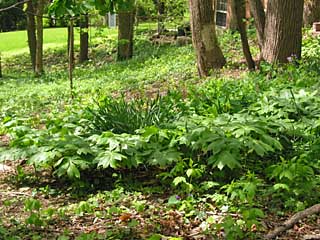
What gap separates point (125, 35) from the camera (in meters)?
17.7

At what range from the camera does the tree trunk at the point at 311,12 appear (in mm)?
14016

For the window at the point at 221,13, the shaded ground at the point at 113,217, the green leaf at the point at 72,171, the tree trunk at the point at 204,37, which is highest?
the window at the point at 221,13

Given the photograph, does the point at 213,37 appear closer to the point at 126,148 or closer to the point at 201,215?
the point at 126,148

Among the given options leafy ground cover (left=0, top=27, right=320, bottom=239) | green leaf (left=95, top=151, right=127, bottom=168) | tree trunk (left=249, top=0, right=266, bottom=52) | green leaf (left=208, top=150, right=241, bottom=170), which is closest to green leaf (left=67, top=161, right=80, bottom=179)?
leafy ground cover (left=0, top=27, right=320, bottom=239)

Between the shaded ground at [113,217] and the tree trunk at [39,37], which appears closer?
the shaded ground at [113,217]

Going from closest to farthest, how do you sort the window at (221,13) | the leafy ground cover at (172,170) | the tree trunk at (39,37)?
the leafy ground cover at (172,170)
the tree trunk at (39,37)
the window at (221,13)

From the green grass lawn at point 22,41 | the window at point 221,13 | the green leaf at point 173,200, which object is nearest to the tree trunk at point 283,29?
the green leaf at point 173,200

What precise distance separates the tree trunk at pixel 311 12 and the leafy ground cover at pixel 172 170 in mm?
8680

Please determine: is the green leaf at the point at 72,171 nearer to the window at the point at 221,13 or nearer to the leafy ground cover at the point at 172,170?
the leafy ground cover at the point at 172,170

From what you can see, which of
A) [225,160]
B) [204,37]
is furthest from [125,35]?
[225,160]

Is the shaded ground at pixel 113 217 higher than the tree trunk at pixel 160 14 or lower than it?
lower

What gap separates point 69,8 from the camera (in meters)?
3.42

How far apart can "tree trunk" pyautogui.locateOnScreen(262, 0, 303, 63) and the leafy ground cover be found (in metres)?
1.90

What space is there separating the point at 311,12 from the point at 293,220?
11901 mm
